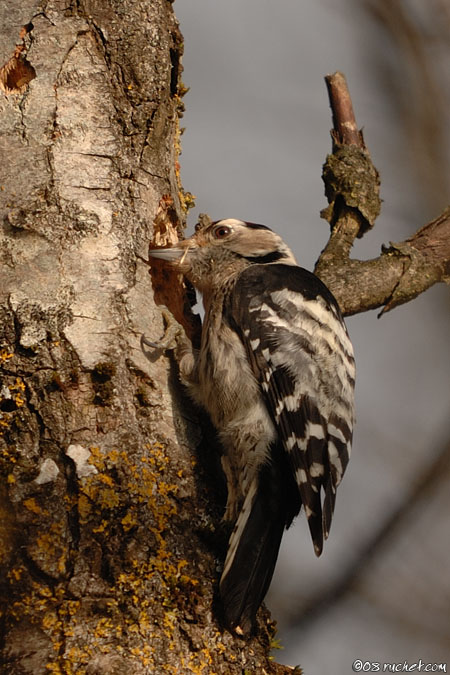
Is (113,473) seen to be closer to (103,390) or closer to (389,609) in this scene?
(103,390)

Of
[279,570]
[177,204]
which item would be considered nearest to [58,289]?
[177,204]

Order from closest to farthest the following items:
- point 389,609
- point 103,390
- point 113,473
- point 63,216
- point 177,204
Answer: point 113,473 < point 103,390 < point 63,216 < point 177,204 < point 389,609

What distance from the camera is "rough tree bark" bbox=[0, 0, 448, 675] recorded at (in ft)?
6.47

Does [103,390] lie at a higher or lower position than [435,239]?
lower

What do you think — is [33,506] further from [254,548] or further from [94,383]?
[254,548]

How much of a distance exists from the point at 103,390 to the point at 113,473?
270mm

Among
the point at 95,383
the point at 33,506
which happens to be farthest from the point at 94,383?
the point at 33,506

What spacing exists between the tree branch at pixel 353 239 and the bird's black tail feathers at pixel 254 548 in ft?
3.06

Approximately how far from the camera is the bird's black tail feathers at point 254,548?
2.16 metres

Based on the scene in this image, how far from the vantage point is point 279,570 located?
16.6ft

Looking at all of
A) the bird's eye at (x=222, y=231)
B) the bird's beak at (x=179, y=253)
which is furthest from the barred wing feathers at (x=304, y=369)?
the bird's eye at (x=222, y=231)

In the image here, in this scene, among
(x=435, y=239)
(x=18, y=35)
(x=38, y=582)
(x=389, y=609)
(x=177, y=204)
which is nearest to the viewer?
(x=38, y=582)

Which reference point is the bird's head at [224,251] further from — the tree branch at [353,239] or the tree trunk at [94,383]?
the tree trunk at [94,383]

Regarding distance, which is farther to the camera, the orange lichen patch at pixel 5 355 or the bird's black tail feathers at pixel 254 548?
the orange lichen patch at pixel 5 355
